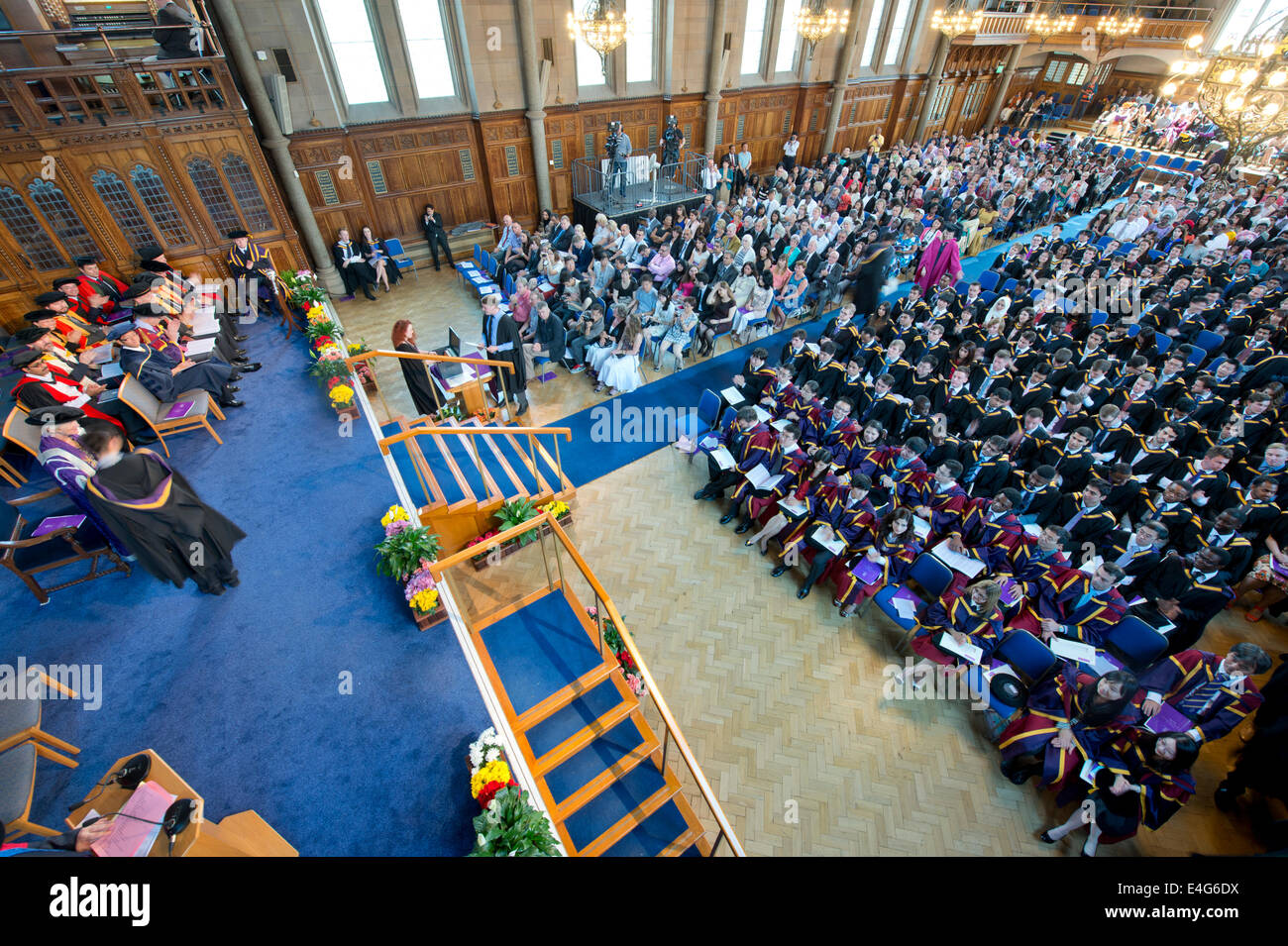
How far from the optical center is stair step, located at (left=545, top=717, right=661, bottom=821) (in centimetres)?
442

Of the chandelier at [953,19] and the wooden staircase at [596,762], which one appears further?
the chandelier at [953,19]

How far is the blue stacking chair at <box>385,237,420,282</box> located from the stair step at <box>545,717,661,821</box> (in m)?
12.2

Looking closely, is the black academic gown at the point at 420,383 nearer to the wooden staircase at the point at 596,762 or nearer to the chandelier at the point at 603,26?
the wooden staircase at the point at 596,762

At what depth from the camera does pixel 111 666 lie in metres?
4.57

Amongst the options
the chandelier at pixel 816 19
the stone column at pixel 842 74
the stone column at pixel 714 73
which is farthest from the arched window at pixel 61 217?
the stone column at pixel 842 74

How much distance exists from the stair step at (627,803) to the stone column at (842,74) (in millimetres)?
22514

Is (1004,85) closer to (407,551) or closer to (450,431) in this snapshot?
(450,431)

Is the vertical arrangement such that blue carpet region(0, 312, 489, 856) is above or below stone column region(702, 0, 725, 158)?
below

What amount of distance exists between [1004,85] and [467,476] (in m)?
33.9

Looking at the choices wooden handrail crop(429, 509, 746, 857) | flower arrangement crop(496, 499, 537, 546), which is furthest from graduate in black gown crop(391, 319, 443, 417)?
wooden handrail crop(429, 509, 746, 857)

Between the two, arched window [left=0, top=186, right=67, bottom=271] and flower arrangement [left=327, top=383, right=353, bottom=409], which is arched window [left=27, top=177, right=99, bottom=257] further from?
flower arrangement [left=327, top=383, right=353, bottom=409]

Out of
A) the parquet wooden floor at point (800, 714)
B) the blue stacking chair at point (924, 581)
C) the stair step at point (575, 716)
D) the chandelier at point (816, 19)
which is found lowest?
the parquet wooden floor at point (800, 714)

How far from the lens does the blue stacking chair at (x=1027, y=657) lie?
507 centimetres
